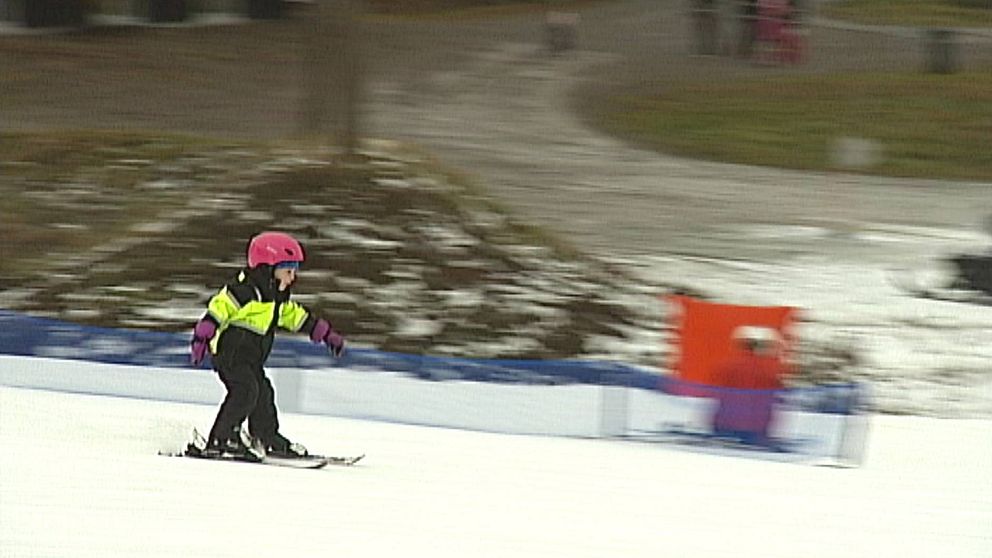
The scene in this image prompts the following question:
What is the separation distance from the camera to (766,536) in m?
9.79

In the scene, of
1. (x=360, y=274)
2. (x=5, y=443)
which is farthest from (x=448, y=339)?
(x=5, y=443)

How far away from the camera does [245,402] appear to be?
10.4 m

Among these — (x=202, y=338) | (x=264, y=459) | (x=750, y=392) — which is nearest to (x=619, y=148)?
(x=750, y=392)

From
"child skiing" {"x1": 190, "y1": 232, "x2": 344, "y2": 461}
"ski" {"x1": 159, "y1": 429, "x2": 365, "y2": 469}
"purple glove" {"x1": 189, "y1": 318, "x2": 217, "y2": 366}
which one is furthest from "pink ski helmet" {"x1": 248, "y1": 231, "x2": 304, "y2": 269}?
"ski" {"x1": 159, "y1": 429, "x2": 365, "y2": 469}

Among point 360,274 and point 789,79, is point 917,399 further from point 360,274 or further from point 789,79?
point 789,79

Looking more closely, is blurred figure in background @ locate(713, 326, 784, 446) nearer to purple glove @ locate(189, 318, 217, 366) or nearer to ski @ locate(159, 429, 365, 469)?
ski @ locate(159, 429, 365, 469)

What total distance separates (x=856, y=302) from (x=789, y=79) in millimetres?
14314

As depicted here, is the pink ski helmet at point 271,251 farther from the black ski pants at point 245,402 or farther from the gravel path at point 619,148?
the gravel path at point 619,148

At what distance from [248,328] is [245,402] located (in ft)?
1.28

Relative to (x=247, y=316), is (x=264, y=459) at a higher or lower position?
lower

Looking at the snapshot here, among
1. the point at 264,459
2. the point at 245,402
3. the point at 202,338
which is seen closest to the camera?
the point at 202,338

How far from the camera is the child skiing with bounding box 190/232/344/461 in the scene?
1019cm

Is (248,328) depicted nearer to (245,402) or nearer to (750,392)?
(245,402)

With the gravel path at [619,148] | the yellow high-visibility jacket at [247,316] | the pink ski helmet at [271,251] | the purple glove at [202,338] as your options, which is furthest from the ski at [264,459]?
the gravel path at [619,148]
